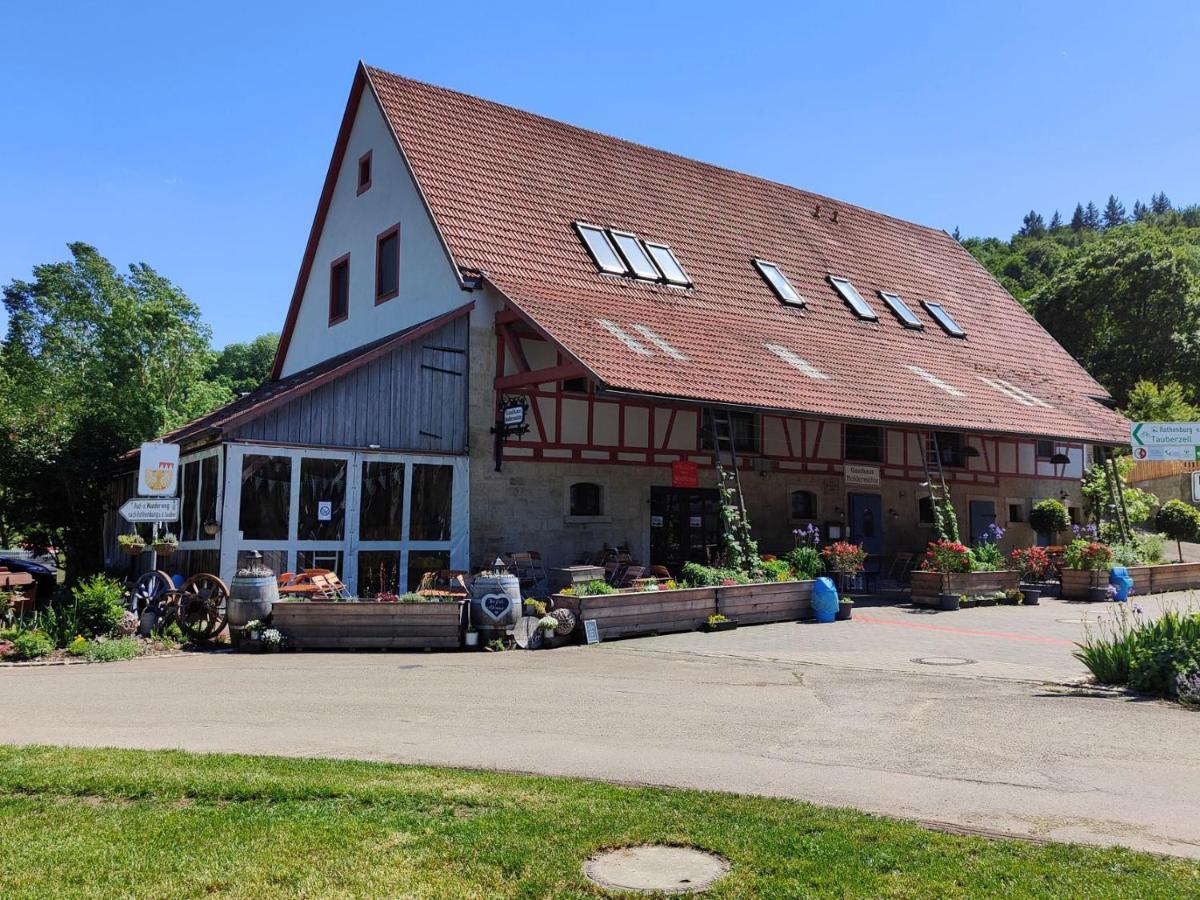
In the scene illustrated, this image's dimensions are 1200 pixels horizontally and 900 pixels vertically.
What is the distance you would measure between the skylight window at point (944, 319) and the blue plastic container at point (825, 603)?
44.1 feet

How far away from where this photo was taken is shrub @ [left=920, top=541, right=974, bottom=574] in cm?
1758

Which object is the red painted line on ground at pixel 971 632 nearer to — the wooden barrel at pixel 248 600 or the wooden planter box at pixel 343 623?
the wooden planter box at pixel 343 623

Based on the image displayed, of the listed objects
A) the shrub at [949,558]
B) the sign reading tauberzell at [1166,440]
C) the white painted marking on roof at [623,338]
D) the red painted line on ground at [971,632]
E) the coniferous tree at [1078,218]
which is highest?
the coniferous tree at [1078,218]

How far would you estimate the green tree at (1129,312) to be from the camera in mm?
48125

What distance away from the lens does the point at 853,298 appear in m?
25.1

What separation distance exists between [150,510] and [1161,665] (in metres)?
12.3

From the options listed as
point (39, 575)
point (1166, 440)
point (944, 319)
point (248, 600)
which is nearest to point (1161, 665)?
point (1166, 440)

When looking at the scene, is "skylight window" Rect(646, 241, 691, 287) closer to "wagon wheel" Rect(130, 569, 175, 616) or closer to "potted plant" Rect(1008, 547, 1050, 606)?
"potted plant" Rect(1008, 547, 1050, 606)

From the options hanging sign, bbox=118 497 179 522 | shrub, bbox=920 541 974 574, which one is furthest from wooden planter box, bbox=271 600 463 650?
shrub, bbox=920 541 974 574

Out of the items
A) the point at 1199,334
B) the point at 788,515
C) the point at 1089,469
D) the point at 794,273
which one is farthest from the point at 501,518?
the point at 1199,334

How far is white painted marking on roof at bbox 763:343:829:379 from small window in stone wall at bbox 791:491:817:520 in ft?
9.62

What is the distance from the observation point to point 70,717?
812 centimetres

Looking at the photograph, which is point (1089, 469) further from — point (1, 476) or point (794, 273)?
point (1, 476)

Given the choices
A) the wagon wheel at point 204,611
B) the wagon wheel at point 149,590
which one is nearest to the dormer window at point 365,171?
the wagon wheel at point 149,590
